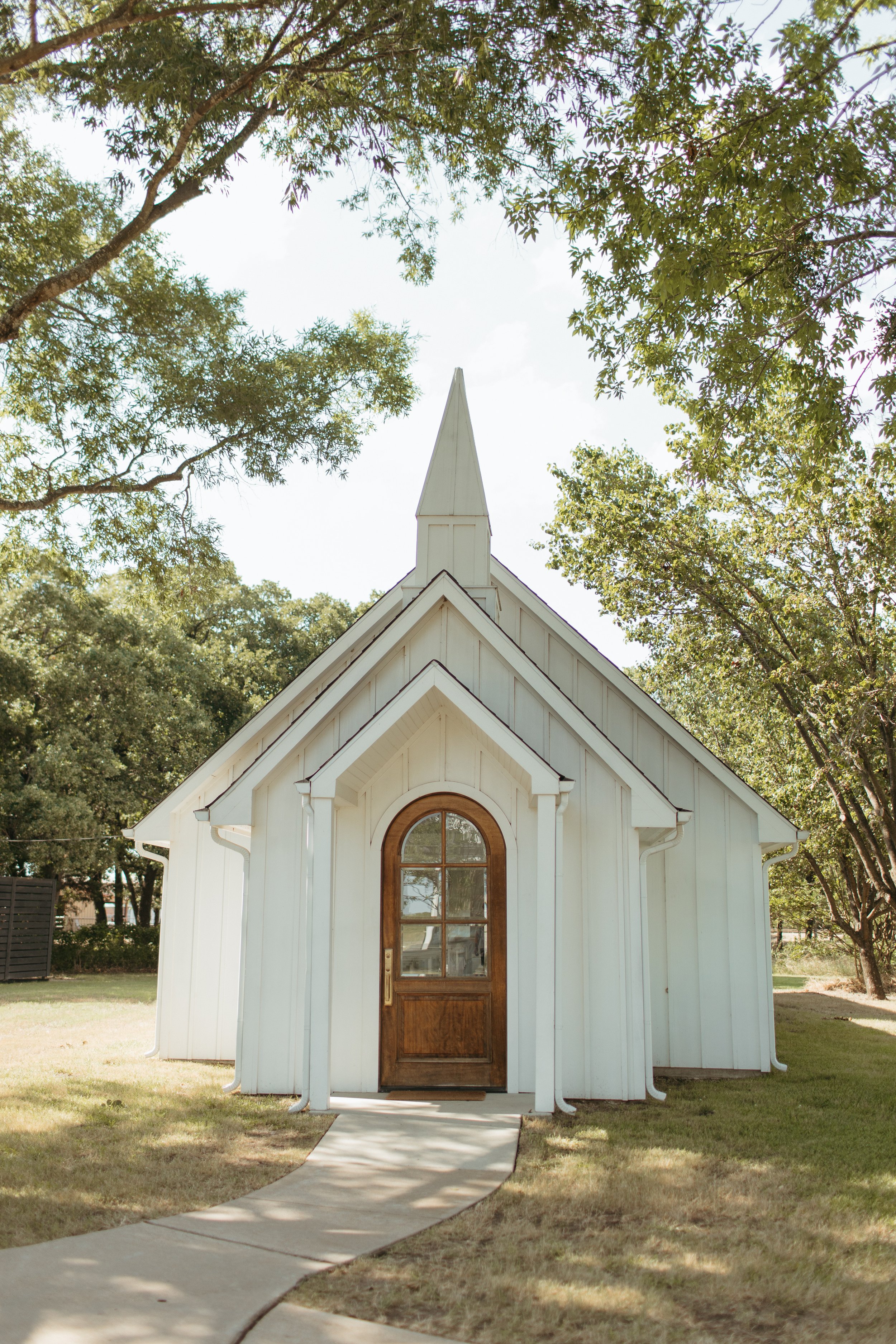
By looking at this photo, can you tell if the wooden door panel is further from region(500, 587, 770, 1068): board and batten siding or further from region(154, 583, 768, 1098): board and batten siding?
region(500, 587, 770, 1068): board and batten siding

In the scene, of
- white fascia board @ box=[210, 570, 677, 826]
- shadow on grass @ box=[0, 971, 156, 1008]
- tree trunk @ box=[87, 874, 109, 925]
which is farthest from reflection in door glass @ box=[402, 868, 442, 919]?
tree trunk @ box=[87, 874, 109, 925]

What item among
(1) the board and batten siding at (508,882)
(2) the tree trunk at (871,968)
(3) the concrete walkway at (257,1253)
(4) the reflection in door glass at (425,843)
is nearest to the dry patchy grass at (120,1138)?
(3) the concrete walkway at (257,1253)

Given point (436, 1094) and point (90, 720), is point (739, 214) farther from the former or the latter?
point (90, 720)

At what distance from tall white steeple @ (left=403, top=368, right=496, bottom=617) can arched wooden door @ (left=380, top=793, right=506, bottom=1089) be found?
2.59 m

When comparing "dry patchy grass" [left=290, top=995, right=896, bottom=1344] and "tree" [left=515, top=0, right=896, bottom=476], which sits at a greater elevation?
"tree" [left=515, top=0, right=896, bottom=476]

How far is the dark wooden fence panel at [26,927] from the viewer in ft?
75.6

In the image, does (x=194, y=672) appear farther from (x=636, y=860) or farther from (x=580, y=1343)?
(x=580, y=1343)

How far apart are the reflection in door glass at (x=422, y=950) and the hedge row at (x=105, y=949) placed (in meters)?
20.5

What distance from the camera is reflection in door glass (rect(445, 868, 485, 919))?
923cm

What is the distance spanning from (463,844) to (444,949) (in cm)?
99

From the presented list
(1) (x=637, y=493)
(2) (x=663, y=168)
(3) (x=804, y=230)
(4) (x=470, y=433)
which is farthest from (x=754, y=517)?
(2) (x=663, y=168)

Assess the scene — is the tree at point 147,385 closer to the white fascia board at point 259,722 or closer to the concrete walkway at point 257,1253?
the white fascia board at point 259,722

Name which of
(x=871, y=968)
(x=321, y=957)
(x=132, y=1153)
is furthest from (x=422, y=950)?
(x=871, y=968)

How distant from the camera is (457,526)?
1103 cm
